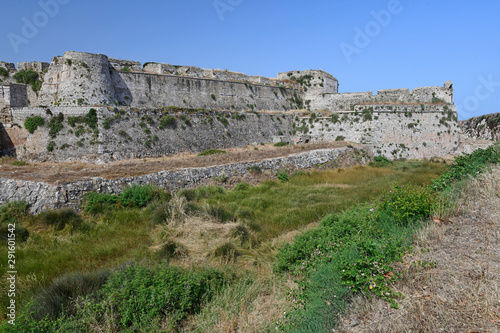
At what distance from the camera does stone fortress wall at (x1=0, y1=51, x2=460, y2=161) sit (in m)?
17.7

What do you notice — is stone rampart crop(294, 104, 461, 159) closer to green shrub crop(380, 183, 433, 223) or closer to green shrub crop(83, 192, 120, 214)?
green shrub crop(380, 183, 433, 223)

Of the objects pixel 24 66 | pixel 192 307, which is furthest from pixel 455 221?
pixel 24 66

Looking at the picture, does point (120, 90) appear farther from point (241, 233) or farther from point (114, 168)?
point (241, 233)

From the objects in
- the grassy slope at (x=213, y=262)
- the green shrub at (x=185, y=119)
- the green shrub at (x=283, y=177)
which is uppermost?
the green shrub at (x=185, y=119)

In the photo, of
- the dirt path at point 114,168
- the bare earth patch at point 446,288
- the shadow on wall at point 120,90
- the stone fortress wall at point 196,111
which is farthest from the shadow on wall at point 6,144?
the bare earth patch at point 446,288

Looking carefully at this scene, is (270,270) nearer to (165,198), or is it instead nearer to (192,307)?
(192,307)

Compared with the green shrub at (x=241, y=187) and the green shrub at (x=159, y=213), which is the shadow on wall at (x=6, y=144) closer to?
the green shrub at (x=159, y=213)

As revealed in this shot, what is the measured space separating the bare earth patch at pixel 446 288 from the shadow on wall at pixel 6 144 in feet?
65.6

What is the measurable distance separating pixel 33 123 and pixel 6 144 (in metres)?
1.92

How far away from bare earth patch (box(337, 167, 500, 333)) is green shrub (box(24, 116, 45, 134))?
19141 mm

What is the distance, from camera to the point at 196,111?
877 inches

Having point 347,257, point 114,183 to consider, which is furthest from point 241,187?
point 347,257

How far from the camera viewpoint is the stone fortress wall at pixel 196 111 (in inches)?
698

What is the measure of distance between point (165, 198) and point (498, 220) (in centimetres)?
855
